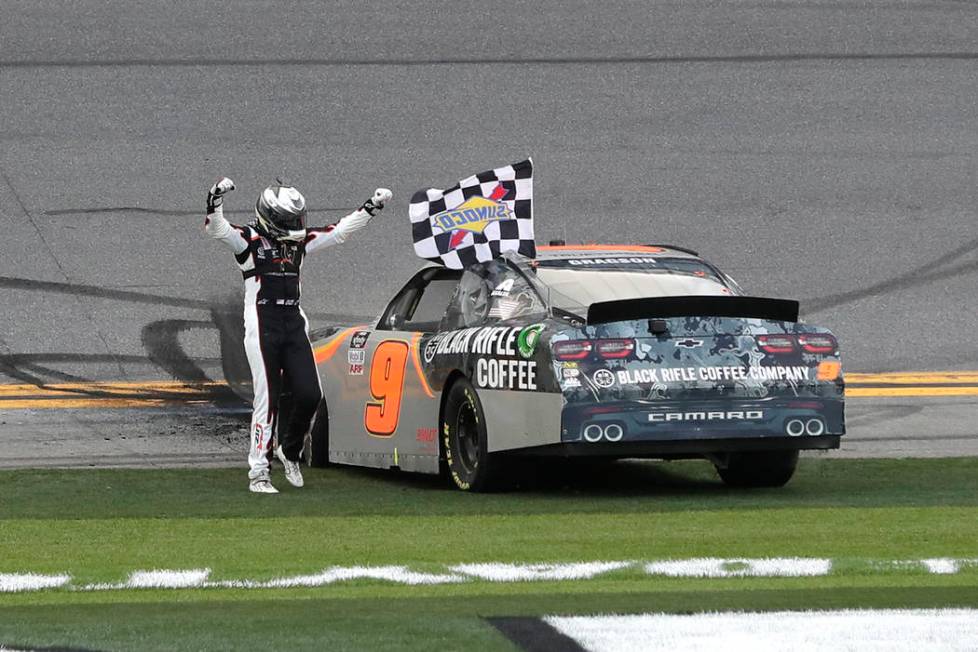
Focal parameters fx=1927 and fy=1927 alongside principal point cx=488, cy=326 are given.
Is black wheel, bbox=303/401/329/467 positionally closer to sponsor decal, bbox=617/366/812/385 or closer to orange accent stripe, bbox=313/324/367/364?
orange accent stripe, bbox=313/324/367/364

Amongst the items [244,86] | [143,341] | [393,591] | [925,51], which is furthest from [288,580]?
[925,51]

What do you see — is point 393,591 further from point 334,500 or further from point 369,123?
point 369,123

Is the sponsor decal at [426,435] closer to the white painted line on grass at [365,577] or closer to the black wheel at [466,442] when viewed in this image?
the black wheel at [466,442]

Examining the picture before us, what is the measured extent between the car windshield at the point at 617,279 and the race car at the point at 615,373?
1cm

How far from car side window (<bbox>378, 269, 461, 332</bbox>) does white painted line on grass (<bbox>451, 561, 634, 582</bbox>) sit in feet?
12.8

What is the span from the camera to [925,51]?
22.5 m

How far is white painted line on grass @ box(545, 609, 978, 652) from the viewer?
4992 mm

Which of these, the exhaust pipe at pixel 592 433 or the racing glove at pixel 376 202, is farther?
the racing glove at pixel 376 202

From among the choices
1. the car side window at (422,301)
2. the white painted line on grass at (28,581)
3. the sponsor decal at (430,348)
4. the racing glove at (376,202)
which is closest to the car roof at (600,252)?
the car side window at (422,301)

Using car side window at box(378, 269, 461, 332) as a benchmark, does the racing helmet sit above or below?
above

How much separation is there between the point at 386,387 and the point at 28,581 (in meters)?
4.09

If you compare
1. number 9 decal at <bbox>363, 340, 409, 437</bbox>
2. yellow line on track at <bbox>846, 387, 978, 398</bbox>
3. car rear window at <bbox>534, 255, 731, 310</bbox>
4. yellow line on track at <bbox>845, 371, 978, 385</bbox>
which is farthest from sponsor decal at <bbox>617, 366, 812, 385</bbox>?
yellow line on track at <bbox>845, 371, 978, 385</bbox>

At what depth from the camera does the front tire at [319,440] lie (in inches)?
435

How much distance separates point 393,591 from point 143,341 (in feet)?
32.4
